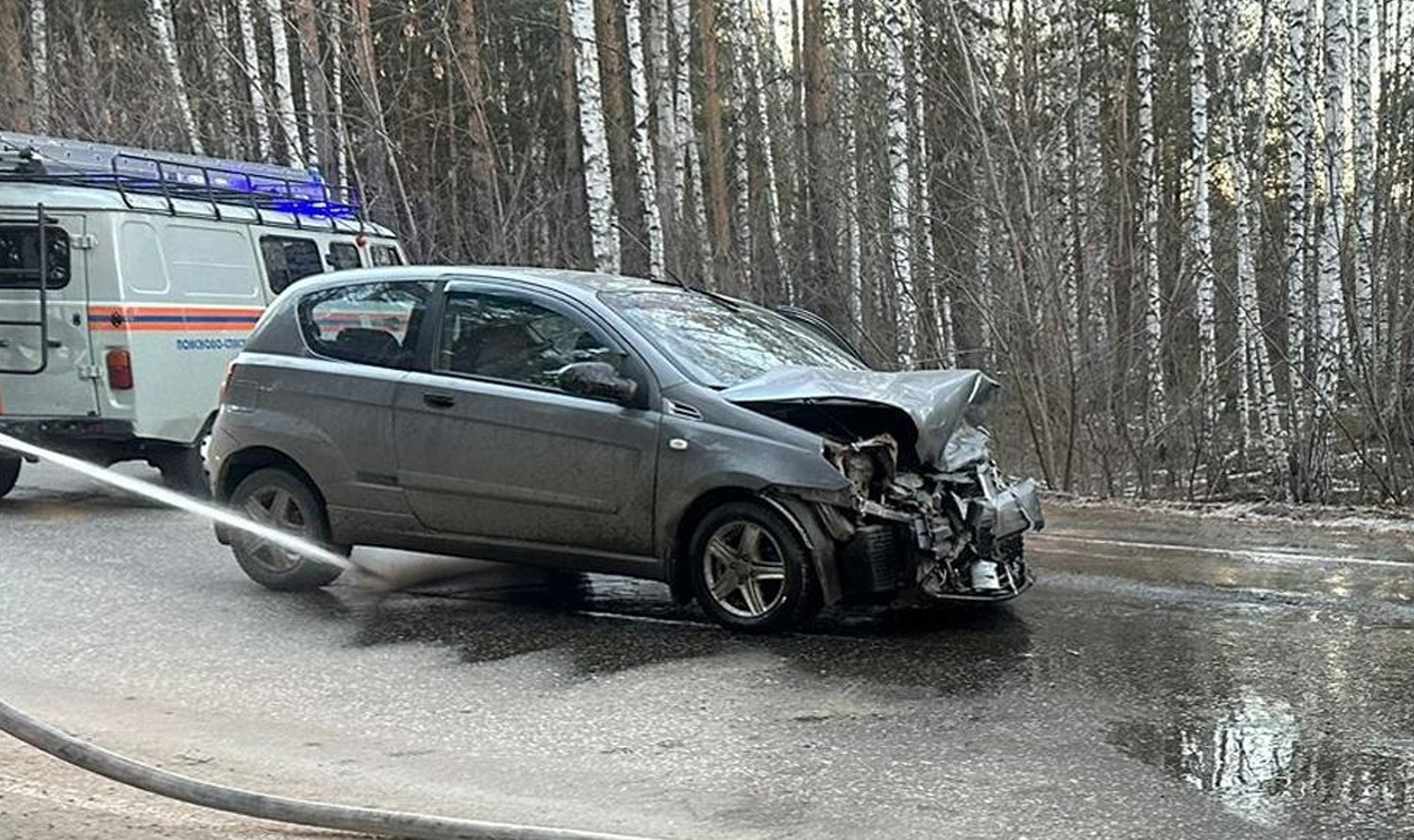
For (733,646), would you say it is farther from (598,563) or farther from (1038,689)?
(1038,689)

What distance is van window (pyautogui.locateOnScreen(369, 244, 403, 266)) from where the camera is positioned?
41.7 feet

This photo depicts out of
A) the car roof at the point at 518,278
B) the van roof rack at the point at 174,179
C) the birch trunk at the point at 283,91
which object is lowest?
the car roof at the point at 518,278

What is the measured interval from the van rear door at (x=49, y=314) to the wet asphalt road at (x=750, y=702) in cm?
228

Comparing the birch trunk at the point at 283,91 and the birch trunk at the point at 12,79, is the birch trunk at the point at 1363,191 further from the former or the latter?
the birch trunk at the point at 12,79

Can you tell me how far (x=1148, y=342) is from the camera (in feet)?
44.9

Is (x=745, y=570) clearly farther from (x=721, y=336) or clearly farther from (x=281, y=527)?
(x=281, y=527)

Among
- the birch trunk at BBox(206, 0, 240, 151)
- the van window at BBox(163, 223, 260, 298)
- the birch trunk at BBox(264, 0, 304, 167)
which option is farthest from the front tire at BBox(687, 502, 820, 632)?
the birch trunk at BBox(206, 0, 240, 151)

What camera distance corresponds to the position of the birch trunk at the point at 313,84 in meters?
21.0

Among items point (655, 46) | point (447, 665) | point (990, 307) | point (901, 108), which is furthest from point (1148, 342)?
point (655, 46)

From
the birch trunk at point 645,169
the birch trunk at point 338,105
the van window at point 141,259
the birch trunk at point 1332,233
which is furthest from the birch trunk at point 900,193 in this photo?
the birch trunk at point 338,105

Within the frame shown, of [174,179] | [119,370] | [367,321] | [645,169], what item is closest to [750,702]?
[367,321]

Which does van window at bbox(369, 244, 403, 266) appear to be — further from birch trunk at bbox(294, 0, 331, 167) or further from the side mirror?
birch trunk at bbox(294, 0, 331, 167)

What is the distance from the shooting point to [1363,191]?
48.8ft

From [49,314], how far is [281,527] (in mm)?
3765
